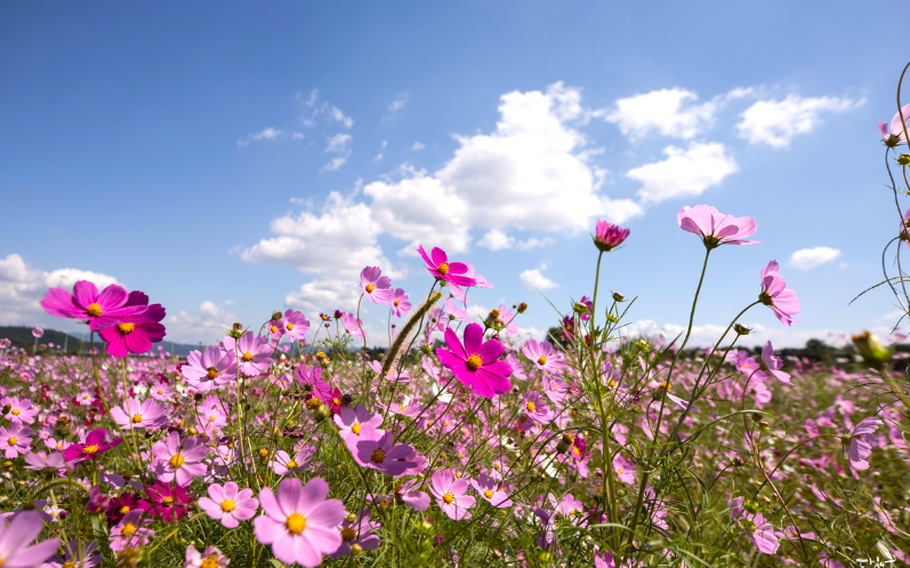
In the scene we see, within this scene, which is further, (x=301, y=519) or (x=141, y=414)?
(x=141, y=414)

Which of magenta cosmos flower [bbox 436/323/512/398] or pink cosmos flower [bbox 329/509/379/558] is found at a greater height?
magenta cosmos flower [bbox 436/323/512/398]

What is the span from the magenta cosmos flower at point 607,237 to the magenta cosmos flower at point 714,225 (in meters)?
0.17

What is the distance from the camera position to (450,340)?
0.90 metres

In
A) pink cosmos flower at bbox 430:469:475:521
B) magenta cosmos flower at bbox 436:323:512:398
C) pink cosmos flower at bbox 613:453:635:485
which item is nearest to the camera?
magenta cosmos flower at bbox 436:323:512:398

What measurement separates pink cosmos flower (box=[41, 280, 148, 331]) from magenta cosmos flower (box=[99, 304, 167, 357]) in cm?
2

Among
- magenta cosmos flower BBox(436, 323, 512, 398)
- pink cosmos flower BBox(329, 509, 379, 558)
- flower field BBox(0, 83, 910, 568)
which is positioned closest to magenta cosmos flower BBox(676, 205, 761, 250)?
flower field BBox(0, 83, 910, 568)

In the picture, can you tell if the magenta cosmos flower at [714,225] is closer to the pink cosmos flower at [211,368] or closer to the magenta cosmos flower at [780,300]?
the magenta cosmos flower at [780,300]

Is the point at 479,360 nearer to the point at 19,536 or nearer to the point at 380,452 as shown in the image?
the point at 380,452

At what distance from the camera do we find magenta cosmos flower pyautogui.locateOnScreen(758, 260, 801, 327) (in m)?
0.97

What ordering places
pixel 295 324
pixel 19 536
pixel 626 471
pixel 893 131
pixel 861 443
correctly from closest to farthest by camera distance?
pixel 19 536 < pixel 861 443 < pixel 893 131 < pixel 295 324 < pixel 626 471

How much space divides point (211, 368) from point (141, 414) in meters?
0.24

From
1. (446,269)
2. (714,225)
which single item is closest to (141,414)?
(446,269)

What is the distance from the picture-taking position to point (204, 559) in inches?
27.6

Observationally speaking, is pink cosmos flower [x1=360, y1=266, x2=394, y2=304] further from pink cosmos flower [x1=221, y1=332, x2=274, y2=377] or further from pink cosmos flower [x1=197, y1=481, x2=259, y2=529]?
pink cosmos flower [x1=197, y1=481, x2=259, y2=529]
